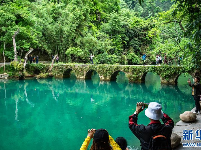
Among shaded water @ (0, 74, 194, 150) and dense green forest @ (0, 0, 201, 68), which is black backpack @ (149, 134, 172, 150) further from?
dense green forest @ (0, 0, 201, 68)

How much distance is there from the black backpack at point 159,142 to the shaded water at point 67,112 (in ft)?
14.3

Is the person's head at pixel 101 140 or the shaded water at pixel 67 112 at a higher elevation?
the person's head at pixel 101 140

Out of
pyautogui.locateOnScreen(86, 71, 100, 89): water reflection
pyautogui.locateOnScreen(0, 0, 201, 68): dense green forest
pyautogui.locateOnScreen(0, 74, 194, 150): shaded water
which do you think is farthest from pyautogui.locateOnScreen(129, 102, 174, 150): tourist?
pyautogui.locateOnScreen(0, 0, 201, 68): dense green forest

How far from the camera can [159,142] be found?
252 cm

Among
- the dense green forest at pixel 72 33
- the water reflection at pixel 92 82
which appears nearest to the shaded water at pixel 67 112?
the water reflection at pixel 92 82

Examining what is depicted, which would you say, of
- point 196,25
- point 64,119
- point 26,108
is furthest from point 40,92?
point 196,25

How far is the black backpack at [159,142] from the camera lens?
251 centimetres

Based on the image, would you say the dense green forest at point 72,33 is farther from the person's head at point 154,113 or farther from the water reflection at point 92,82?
the person's head at point 154,113

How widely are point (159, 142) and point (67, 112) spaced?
964 centimetres

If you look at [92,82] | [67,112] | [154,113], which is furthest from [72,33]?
[154,113]

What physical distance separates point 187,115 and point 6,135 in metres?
6.57

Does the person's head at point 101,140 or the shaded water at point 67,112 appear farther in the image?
the shaded water at point 67,112

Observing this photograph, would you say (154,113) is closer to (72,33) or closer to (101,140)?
(101,140)

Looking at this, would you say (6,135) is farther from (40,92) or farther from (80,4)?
(80,4)
